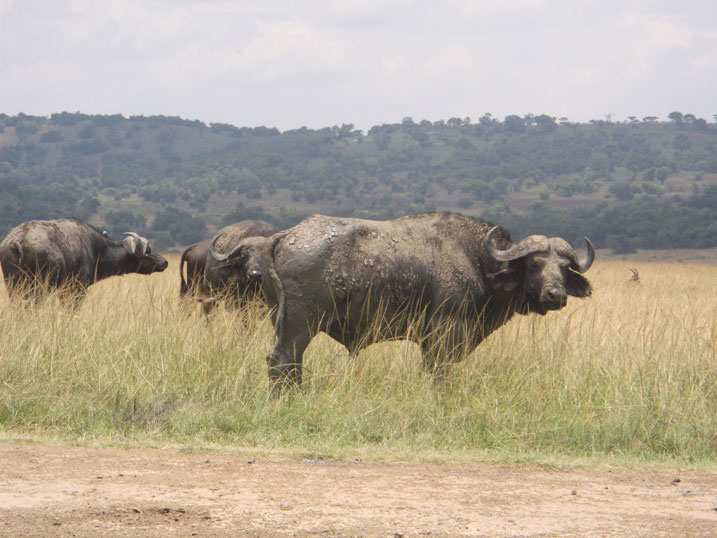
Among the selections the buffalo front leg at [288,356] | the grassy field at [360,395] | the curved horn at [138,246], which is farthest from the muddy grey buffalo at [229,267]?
the buffalo front leg at [288,356]

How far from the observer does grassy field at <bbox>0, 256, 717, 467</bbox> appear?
6.68 metres

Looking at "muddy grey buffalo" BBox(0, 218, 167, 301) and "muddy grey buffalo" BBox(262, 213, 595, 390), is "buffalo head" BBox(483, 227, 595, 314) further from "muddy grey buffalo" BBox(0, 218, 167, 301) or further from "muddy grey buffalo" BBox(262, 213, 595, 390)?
"muddy grey buffalo" BBox(0, 218, 167, 301)

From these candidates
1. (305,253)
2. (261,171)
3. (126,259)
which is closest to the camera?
(305,253)

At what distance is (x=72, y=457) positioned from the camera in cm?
601

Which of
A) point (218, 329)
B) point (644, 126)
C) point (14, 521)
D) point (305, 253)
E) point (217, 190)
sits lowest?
point (14, 521)

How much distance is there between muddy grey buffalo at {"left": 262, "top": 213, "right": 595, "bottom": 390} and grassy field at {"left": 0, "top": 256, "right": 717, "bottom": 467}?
28 cm

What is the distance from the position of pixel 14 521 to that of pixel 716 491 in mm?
3933

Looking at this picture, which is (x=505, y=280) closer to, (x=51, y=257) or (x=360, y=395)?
(x=360, y=395)

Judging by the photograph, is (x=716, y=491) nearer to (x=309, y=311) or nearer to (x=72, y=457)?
(x=309, y=311)

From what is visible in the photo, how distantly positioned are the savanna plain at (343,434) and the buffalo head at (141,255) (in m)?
3.68

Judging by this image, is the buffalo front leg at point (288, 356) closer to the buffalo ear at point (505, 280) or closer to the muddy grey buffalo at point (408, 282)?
the muddy grey buffalo at point (408, 282)

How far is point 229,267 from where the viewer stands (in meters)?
11.4

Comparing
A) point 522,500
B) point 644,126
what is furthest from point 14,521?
point 644,126

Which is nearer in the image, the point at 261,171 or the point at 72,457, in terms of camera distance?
the point at 72,457
